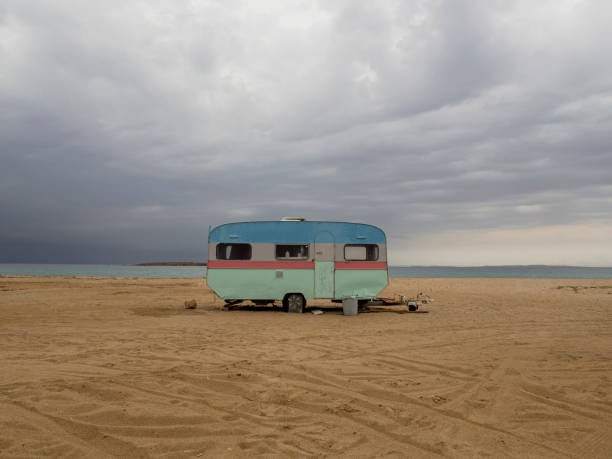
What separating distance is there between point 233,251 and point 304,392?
10.9 metres

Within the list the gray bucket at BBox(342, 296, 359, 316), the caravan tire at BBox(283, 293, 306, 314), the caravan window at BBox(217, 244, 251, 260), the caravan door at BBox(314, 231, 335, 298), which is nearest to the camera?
the gray bucket at BBox(342, 296, 359, 316)

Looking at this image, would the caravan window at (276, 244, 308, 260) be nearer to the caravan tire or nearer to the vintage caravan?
the vintage caravan

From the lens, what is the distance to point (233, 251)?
53.0 feet

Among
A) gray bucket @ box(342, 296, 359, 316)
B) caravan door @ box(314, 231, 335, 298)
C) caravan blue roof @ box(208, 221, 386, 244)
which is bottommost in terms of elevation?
gray bucket @ box(342, 296, 359, 316)

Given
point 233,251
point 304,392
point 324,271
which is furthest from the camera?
point 233,251

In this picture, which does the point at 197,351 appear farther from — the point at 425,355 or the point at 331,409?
the point at 425,355

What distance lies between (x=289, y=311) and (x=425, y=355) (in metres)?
8.35

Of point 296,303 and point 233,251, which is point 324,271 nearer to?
point 296,303

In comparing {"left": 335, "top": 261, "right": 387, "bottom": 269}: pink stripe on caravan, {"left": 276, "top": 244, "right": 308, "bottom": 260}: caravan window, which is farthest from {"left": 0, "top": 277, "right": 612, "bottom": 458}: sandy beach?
{"left": 276, "top": 244, "right": 308, "bottom": 260}: caravan window

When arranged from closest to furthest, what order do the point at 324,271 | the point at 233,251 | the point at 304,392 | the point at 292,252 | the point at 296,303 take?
the point at 304,392 < the point at 324,271 < the point at 296,303 < the point at 292,252 < the point at 233,251

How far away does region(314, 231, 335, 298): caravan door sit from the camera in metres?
15.7

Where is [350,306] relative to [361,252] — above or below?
below

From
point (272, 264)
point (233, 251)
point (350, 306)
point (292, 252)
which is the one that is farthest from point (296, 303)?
point (233, 251)

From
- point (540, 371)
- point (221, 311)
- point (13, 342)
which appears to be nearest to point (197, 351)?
point (13, 342)
